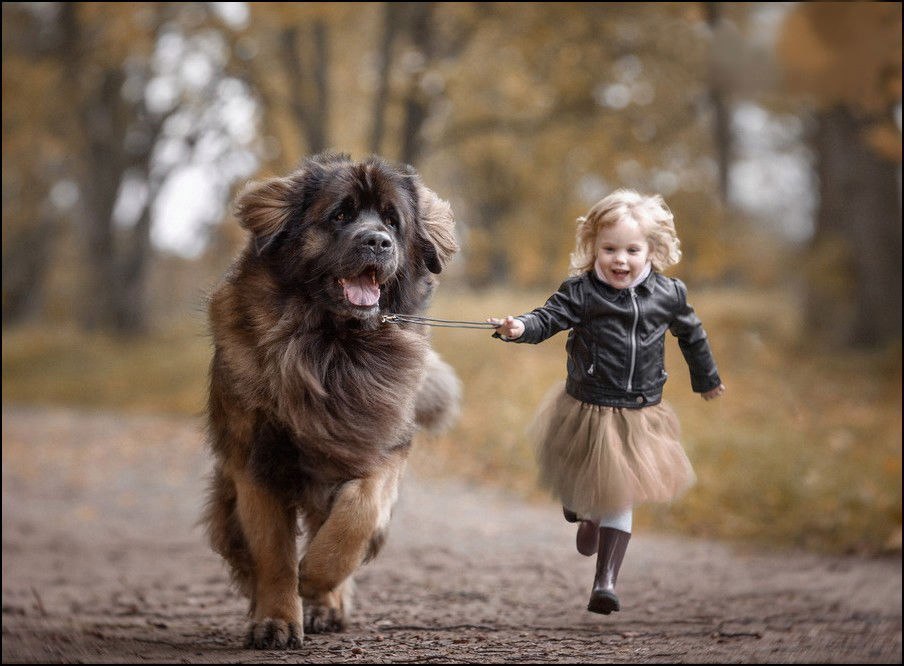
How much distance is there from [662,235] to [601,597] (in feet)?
3.85

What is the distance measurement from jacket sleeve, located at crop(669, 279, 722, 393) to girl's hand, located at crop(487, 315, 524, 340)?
0.61 meters

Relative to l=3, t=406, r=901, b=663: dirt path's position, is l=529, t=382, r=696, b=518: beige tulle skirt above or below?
above

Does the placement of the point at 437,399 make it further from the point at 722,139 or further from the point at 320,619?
the point at 722,139

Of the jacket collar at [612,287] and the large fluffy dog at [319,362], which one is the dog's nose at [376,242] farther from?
the jacket collar at [612,287]

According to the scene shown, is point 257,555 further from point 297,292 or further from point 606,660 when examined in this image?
point 606,660

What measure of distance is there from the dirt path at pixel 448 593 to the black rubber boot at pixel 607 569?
0.42 meters

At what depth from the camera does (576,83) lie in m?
15.3

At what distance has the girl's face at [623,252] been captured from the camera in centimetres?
323

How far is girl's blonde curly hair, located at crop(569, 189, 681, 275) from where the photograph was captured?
10.7 ft

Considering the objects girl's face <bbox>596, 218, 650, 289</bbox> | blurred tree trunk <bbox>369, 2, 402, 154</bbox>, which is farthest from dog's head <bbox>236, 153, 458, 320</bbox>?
blurred tree trunk <bbox>369, 2, 402, 154</bbox>

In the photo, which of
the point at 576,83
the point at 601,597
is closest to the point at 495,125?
the point at 576,83

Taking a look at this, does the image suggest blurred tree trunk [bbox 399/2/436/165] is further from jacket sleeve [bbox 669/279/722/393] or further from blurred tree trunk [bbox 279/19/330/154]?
jacket sleeve [bbox 669/279/722/393]

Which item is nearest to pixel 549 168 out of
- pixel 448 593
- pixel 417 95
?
pixel 417 95

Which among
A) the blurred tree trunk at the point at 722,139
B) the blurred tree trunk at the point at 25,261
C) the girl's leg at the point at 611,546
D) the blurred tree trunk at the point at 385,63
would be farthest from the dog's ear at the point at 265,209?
the blurred tree trunk at the point at 25,261
